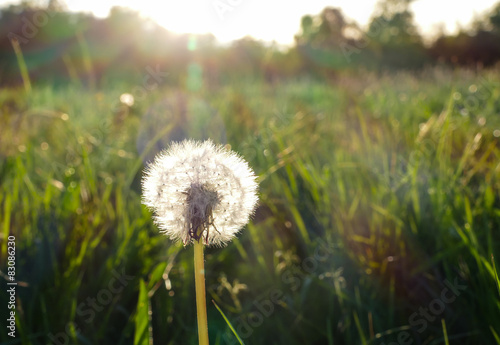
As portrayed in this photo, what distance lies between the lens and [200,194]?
772mm

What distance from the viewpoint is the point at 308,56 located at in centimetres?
1934

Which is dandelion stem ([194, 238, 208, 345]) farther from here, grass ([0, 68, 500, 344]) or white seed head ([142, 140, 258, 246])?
grass ([0, 68, 500, 344])

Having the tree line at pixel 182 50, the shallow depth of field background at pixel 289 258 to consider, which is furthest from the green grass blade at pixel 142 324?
the tree line at pixel 182 50

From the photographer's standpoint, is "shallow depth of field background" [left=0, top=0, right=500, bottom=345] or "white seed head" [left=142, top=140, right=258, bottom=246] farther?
"shallow depth of field background" [left=0, top=0, right=500, bottom=345]

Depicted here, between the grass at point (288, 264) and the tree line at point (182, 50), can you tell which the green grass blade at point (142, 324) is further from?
the tree line at point (182, 50)

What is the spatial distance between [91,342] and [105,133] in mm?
1699

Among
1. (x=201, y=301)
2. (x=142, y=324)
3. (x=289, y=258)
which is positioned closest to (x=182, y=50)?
(x=289, y=258)

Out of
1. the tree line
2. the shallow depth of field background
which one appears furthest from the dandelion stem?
the tree line

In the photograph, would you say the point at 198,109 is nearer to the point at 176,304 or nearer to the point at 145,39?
the point at 176,304

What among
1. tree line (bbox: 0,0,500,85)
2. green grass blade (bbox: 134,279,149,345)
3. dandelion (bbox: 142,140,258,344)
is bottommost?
green grass blade (bbox: 134,279,149,345)

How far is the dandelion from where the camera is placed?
768 mm

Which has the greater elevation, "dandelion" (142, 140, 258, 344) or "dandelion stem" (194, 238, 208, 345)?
"dandelion" (142, 140, 258, 344)

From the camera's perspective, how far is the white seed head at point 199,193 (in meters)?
0.77

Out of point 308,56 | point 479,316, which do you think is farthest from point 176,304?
point 308,56
